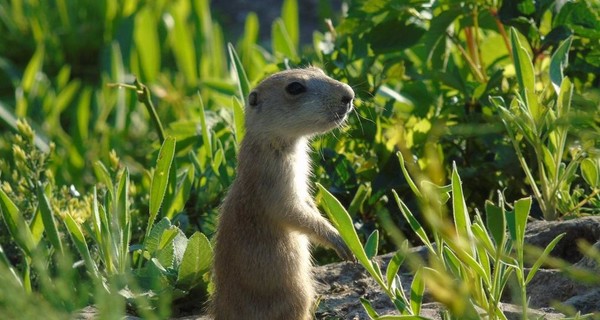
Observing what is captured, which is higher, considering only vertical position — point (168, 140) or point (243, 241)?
point (168, 140)

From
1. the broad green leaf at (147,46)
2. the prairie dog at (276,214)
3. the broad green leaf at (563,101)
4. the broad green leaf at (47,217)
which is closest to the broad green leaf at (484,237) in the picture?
the prairie dog at (276,214)

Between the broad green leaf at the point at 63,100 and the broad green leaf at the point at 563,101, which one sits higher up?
the broad green leaf at the point at 563,101

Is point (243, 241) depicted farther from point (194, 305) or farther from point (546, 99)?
point (546, 99)

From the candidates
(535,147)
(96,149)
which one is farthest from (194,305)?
(96,149)

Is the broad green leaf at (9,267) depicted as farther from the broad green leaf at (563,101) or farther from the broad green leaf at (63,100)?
the broad green leaf at (63,100)

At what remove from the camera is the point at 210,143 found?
436 cm

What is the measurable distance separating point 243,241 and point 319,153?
0.84 metres

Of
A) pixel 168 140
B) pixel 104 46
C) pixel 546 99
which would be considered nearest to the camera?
pixel 168 140

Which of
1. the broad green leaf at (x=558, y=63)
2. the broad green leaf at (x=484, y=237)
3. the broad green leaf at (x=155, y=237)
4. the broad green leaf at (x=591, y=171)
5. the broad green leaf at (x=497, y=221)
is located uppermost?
the broad green leaf at (x=558, y=63)

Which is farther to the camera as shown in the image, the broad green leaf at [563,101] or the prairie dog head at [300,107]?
the prairie dog head at [300,107]

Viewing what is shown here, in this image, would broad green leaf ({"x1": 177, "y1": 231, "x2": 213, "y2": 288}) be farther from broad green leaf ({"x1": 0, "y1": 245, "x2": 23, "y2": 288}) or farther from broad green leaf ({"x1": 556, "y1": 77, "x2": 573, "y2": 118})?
broad green leaf ({"x1": 556, "y1": 77, "x2": 573, "y2": 118})

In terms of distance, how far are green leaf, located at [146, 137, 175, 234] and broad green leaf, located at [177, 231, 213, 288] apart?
0.59ft

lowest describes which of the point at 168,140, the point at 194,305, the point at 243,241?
the point at 194,305

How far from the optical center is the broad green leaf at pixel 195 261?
3391mm
